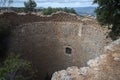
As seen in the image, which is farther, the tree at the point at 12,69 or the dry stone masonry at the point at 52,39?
the dry stone masonry at the point at 52,39

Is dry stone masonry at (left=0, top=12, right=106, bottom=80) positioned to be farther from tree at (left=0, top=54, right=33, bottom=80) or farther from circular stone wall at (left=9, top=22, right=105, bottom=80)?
tree at (left=0, top=54, right=33, bottom=80)

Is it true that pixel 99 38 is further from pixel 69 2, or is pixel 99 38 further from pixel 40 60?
pixel 69 2

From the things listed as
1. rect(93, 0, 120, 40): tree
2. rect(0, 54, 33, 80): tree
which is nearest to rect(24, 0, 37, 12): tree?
rect(0, 54, 33, 80): tree

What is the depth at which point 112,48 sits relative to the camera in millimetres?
12398

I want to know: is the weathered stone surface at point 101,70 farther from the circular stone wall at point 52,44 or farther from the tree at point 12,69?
the circular stone wall at point 52,44

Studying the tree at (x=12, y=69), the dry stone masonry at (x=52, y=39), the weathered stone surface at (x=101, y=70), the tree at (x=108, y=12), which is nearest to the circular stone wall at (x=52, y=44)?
the dry stone masonry at (x=52, y=39)

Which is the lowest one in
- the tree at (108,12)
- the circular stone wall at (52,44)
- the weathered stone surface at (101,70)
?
the circular stone wall at (52,44)

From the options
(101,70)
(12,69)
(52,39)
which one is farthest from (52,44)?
(101,70)

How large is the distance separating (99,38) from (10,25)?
5990 millimetres

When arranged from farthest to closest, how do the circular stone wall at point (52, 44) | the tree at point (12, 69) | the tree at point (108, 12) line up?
the circular stone wall at point (52, 44) < the tree at point (12, 69) < the tree at point (108, 12)

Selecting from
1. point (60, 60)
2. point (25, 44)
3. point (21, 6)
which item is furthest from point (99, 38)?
point (21, 6)

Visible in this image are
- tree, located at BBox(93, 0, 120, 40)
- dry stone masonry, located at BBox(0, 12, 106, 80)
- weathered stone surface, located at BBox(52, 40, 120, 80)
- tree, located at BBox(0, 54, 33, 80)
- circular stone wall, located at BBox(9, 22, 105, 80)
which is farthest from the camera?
circular stone wall, located at BBox(9, 22, 105, 80)

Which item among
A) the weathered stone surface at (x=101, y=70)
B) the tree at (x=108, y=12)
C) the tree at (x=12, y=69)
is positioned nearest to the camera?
the weathered stone surface at (x=101, y=70)

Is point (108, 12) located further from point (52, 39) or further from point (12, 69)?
point (52, 39)
